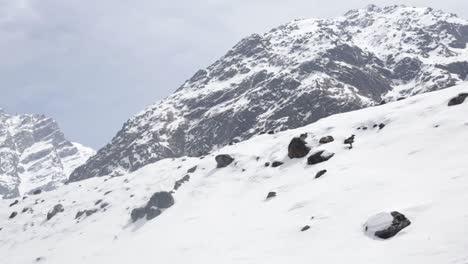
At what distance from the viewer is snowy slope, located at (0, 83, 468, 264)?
15.7 m

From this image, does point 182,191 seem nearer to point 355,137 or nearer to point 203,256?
point 355,137

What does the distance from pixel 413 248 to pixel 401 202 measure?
14.5ft

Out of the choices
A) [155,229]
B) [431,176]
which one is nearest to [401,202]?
[431,176]

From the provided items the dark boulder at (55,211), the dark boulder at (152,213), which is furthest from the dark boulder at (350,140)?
the dark boulder at (55,211)

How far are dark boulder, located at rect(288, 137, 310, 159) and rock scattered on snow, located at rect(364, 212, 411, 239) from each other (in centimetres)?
1836

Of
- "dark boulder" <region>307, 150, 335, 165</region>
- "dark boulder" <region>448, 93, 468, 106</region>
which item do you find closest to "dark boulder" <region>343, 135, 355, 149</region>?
"dark boulder" <region>307, 150, 335, 165</region>

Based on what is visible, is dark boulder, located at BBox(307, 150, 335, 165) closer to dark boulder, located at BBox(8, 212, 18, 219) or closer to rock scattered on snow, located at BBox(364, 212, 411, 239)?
rock scattered on snow, located at BBox(364, 212, 411, 239)

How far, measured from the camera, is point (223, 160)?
141 feet

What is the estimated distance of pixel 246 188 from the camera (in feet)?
114

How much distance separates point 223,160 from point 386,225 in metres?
27.7

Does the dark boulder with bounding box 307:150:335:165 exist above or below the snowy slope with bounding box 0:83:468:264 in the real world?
above

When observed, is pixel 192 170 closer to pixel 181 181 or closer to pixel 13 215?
pixel 181 181

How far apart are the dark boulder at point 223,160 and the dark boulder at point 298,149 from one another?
8139 millimetres

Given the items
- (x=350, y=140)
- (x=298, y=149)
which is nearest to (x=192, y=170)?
(x=298, y=149)
